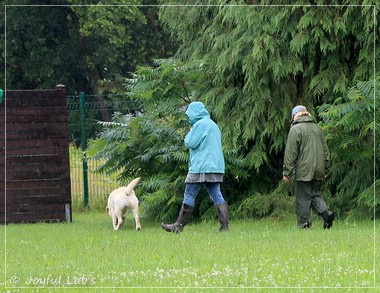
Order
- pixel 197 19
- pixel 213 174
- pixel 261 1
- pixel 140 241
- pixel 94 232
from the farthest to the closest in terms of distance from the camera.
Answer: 1. pixel 197 19
2. pixel 261 1
3. pixel 94 232
4. pixel 213 174
5. pixel 140 241

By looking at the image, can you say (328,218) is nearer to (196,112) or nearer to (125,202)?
(196,112)

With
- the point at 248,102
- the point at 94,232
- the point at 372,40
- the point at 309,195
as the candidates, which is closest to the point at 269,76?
the point at 248,102

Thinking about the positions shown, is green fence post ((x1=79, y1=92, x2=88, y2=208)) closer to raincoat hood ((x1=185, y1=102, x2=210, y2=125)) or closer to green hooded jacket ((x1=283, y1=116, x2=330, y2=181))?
raincoat hood ((x1=185, y1=102, x2=210, y2=125))

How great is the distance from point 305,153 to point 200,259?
4359mm

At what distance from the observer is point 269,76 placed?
648 inches

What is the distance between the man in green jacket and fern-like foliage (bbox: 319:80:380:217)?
2.22 feet

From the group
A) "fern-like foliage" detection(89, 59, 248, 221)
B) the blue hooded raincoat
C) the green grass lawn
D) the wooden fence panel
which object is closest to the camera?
the green grass lawn

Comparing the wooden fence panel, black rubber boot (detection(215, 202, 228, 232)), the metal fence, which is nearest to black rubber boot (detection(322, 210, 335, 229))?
black rubber boot (detection(215, 202, 228, 232))

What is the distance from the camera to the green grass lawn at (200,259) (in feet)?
28.0

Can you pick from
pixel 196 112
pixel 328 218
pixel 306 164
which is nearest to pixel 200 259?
pixel 196 112

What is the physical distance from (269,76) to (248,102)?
1.95 feet

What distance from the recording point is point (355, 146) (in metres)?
15.4

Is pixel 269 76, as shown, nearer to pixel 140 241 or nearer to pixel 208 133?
pixel 208 133

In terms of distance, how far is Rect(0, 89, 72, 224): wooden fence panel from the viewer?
17.8 metres
